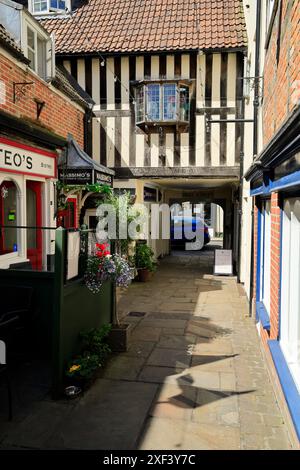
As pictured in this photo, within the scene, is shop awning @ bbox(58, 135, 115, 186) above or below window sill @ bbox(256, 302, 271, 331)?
above

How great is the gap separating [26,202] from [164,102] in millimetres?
4632

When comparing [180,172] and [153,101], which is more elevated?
[153,101]

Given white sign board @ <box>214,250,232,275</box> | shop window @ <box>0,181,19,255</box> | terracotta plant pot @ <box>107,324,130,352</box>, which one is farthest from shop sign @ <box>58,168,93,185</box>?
white sign board @ <box>214,250,232,275</box>

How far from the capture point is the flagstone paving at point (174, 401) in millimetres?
3336

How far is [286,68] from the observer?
3.74m

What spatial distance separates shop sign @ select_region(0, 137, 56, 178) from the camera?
5.98m

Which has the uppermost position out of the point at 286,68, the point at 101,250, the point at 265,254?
the point at 286,68

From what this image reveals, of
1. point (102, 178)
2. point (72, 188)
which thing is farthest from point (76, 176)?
point (102, 178)

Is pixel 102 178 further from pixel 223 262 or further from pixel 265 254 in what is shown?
pixel 223 262

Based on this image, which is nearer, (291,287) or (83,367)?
(291,287)

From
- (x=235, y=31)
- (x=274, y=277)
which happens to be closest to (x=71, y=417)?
(x=274, y=277)

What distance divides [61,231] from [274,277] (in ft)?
8.33

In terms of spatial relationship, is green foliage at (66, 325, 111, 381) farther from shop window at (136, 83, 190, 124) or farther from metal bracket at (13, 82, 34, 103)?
shop window at (136, 83, 190, 124)

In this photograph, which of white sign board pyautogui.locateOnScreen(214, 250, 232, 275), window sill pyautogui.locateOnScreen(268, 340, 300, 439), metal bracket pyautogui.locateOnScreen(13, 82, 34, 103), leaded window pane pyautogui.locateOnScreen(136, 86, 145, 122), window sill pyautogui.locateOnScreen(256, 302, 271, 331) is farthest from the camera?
white sign board pyautogui.locateOnScreen(214, 250, 232, 275)
